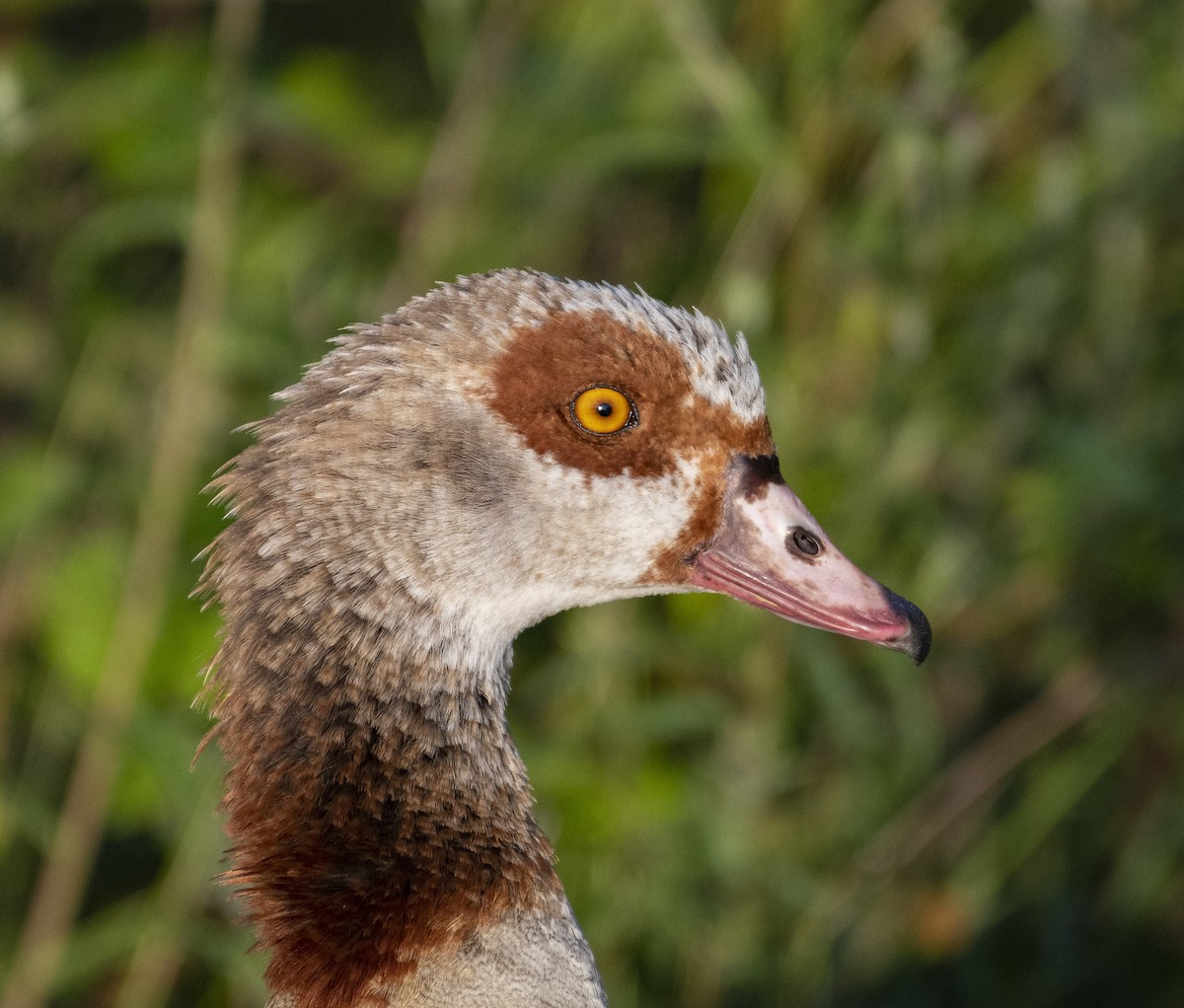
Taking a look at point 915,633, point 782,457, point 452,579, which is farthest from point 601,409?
point 782,457

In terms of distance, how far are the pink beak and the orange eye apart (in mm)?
240

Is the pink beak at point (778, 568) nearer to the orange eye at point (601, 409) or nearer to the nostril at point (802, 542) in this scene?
the nostril at point (802, 542)

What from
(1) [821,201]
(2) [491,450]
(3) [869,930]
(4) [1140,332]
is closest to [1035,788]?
(3) [869,930]

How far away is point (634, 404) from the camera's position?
8.70ft

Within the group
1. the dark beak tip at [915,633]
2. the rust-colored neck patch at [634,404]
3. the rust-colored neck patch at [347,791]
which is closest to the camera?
the rust-colored neck patch at [347,791]

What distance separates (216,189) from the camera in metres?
3.69

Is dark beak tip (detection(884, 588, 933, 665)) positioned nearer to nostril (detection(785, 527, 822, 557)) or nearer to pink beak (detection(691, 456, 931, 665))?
pink beak (detection(691, 456, 931, 665))

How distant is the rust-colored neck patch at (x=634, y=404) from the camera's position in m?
2.59

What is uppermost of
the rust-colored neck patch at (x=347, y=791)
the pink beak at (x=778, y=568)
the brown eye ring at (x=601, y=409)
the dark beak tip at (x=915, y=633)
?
the brown eye ring at (x=601, y=409)

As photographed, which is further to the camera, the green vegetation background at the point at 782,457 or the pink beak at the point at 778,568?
the green vegetation background at the point at 782,457

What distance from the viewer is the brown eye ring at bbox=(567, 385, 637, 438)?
2625mm

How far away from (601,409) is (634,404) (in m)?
0.06

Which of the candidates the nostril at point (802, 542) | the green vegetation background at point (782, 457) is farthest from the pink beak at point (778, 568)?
the green vegetation background at point (782, 457)

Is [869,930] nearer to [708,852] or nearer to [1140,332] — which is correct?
[708,852]
